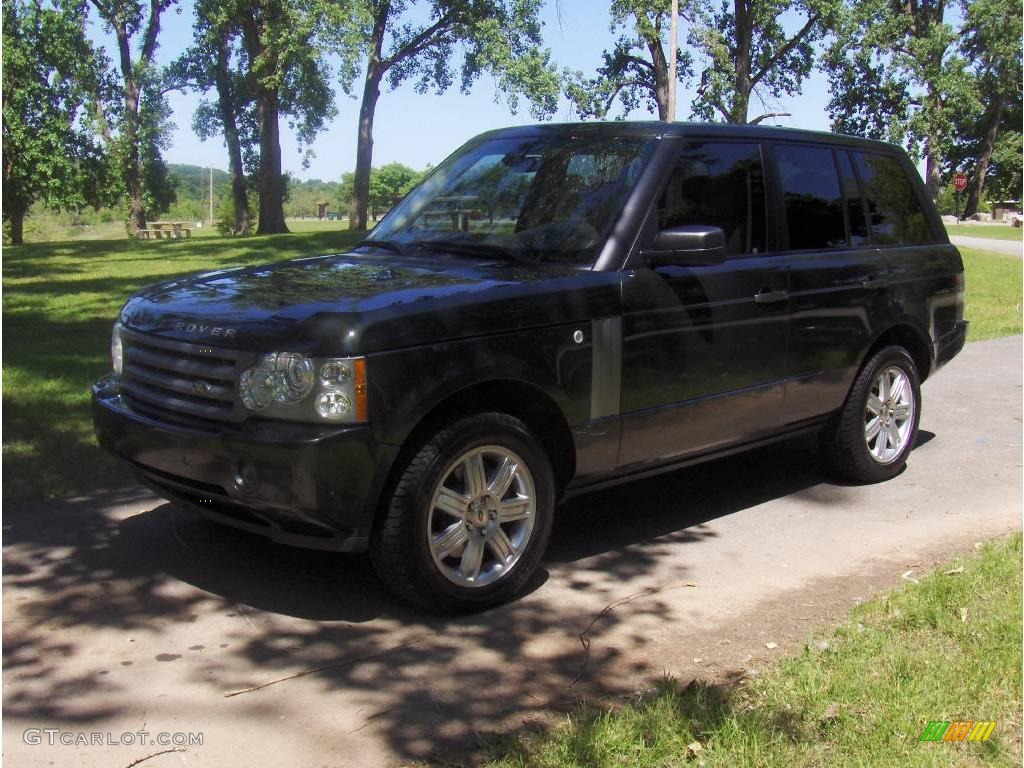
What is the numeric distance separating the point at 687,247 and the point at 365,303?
149 centimetres

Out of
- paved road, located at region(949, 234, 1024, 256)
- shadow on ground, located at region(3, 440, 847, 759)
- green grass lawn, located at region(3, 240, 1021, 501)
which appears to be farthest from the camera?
paved road, located at region(949, 234, 1024, 256)

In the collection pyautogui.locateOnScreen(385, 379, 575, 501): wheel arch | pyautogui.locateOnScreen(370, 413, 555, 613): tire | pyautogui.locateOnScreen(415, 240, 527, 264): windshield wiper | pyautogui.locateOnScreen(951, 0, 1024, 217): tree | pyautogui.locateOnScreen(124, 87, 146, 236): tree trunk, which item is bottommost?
pyautogui.locateOnScreen(370, 413, 555, 613): tire

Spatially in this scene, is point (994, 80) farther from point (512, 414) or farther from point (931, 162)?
point (512, 414)

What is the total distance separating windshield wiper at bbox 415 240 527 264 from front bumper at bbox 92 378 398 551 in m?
1.33

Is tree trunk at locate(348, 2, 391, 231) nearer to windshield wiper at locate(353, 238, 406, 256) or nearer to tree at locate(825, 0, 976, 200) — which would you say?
tree at locate(825, 0, 976, 200)

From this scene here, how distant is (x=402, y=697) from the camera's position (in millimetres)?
3570

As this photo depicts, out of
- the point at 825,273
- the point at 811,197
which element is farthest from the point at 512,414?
the point at 811,197

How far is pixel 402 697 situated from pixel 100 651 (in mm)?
1148

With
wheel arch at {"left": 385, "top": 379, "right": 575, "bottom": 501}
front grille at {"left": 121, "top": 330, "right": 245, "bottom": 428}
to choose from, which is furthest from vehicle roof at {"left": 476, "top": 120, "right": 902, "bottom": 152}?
front grille at {"left": 121, "top": 330, "right": 245, "bottom": 428}

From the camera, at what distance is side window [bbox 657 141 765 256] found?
507 cm

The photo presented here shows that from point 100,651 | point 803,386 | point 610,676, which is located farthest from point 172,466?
point 803,386

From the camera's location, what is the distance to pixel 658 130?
517 cm

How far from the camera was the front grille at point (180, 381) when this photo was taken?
157 inches

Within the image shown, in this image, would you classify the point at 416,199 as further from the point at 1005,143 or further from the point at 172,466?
the point at 1005,143
